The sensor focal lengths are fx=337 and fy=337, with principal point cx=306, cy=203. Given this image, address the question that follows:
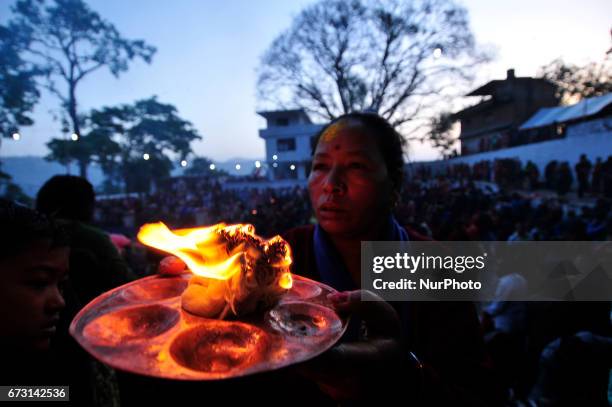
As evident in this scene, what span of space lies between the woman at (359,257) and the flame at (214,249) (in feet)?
0.86

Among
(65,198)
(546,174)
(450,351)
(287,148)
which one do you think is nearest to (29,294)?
(450,351)

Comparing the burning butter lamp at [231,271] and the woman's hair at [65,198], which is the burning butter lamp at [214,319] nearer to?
the burning butter lamp at [231,271]

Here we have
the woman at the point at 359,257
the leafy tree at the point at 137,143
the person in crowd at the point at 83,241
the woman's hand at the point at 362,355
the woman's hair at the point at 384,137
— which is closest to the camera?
the woman's hand at the point at 362,355

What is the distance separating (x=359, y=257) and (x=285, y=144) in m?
36.6

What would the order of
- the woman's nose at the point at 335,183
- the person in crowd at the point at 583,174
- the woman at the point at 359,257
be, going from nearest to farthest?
the woman at the point at 359,257
the woman's nose at the point at 335,183
the person in crowd at the point at 583,174

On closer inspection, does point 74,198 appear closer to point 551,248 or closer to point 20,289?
point 20,289

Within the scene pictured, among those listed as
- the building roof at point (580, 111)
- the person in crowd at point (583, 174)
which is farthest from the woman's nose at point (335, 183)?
the building roof at point (580, 111)

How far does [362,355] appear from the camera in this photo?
0.93 m

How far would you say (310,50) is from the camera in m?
18.7

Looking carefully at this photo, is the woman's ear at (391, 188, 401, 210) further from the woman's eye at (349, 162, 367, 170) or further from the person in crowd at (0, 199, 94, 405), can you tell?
the person in crowd at (0, 199, 94, 405)

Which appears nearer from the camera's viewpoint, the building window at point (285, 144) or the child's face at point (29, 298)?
the child's face at point (29, 298)

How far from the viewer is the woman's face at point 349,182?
165cm

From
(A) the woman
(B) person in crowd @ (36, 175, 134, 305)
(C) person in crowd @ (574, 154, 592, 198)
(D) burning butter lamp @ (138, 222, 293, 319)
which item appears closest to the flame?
(D) burning butter lamp @ (138, 222, 293, 319)

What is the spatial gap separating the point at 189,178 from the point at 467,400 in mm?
37451
